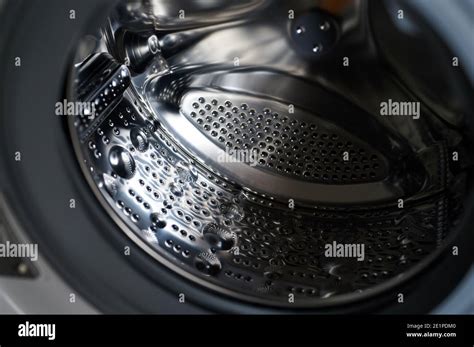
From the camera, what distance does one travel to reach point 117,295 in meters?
0.74

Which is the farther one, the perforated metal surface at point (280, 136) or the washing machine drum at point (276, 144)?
the perforated metal surface at point (280, 136)

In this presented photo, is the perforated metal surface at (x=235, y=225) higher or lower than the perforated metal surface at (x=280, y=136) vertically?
lower

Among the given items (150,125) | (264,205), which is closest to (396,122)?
(264,205)

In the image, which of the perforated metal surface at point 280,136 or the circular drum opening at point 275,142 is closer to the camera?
the circular drum opening at point 275,142

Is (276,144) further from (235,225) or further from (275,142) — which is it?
(235,225)

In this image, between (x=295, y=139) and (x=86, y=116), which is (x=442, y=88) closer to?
(x=295, y=139)

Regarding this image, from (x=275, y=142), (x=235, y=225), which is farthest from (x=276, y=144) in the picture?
(x=235, y=225)

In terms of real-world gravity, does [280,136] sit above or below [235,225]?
above

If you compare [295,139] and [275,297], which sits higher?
[295,139]

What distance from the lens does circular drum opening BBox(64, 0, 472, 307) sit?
78 cm

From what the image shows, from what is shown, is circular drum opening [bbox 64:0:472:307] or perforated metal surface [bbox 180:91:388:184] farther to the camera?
perforated metal surface [bbox 180:91:388:184]

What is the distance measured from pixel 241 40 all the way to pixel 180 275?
0.32 metres

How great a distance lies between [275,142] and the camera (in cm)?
95

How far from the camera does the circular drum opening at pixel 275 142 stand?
776 mm
